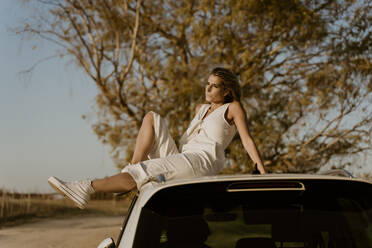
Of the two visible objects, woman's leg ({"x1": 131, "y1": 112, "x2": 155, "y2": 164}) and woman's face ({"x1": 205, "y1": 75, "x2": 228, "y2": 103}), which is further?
woman's face ({"x1": 205, "y1": 75, "x2": 228, "y2": 103})

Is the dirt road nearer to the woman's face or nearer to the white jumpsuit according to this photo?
the woman's face

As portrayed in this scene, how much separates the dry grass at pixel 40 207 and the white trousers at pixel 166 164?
1407cm

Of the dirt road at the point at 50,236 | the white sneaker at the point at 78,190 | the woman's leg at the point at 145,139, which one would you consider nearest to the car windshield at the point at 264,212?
the white sneaker at the point at 78,190

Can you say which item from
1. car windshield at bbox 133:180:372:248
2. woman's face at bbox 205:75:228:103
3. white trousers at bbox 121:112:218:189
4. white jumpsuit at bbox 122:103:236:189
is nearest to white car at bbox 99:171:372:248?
car windshield at bbox 133:180:372:248

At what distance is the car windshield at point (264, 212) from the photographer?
2.50 m

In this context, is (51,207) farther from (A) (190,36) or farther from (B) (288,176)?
(B) (288,176)

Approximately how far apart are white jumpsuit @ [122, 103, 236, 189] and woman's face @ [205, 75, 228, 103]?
0.38 feet

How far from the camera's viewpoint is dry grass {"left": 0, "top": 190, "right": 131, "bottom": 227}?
763 inches

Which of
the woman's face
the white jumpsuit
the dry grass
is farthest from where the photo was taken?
the dry grass

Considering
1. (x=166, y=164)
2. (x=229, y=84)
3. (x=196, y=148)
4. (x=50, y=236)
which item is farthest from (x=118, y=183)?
(x=50, y=236)

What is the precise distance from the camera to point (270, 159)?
17203 mm

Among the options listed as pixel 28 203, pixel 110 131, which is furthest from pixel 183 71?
pixel 28 203

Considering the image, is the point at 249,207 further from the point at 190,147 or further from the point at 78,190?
the point at 190,147

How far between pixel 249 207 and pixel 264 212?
8cm
